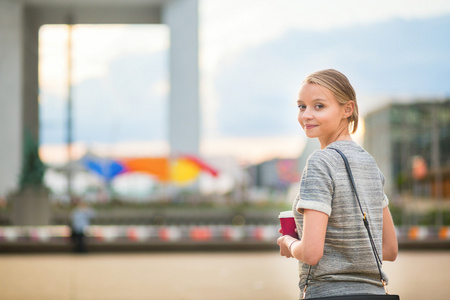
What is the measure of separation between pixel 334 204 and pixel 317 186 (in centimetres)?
9

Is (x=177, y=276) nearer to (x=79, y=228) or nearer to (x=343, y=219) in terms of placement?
(x=79, y=228)

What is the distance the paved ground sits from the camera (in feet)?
30.3

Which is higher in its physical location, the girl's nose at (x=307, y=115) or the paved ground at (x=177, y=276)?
the girl's nose at (x=307, y=115)

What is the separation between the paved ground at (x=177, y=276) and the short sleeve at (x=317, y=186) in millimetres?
7221

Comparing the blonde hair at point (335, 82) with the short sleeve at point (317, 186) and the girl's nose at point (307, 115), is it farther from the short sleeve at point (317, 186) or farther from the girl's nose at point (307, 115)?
the short sleeve at point (317, 186)

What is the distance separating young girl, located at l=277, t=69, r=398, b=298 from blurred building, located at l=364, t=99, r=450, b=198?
1868 cm

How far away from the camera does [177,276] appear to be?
11.3 m

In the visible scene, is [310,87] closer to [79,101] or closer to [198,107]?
[198,107]

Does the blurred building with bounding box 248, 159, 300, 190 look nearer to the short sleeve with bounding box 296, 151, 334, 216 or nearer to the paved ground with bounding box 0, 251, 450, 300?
the paved ground with bounding box 0, 251, 450, 300

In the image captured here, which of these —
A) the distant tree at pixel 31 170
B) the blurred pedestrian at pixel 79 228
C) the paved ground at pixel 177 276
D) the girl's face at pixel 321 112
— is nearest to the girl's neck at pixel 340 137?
the girl's face at pixel 321 112

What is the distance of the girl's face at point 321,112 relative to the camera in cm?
187


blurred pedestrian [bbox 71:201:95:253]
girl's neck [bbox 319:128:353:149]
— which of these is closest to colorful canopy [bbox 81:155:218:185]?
blurred pedestrian [bbox 71:201:95:253]

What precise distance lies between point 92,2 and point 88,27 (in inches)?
171

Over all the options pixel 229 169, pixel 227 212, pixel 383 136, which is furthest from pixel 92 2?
pixel 383 136
